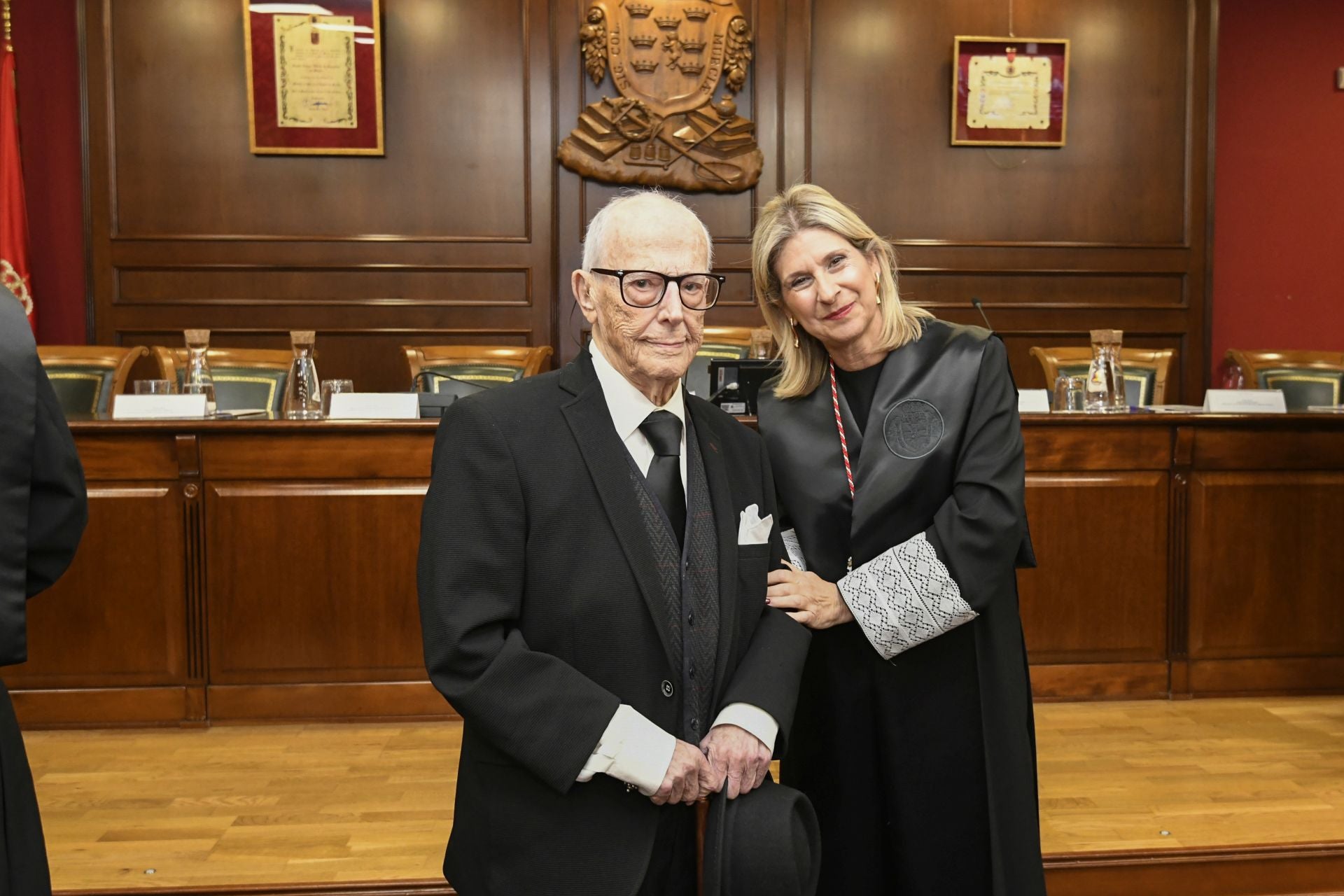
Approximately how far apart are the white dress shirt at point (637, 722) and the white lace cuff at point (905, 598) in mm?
306

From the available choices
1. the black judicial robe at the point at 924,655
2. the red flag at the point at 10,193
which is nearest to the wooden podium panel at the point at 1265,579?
the black judicial robe at the point at 924,655

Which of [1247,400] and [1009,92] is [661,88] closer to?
[1009,92]

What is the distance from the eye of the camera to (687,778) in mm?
1289

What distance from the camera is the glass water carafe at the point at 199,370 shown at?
3.46 m

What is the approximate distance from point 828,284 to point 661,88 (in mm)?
4267

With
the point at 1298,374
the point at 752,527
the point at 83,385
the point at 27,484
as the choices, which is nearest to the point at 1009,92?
the point at 1298,374

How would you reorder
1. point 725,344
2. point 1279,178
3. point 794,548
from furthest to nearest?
point 1279,178 → point 725,344 → point 794,548

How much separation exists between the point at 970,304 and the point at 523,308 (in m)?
2.30

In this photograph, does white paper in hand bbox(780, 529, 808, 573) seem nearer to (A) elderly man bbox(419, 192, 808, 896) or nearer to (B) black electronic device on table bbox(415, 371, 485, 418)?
(A) elderly man bbox(419, 192, 808, 896)

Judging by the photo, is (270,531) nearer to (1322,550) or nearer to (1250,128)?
(1322,550)

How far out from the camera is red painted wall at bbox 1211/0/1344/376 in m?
6.25

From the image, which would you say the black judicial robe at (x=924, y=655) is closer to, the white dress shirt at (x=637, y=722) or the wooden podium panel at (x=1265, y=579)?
the white dress shirt at (x=637, y=722)

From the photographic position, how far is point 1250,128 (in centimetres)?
630

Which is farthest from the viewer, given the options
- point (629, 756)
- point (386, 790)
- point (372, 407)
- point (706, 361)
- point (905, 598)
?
point (706, 361)
